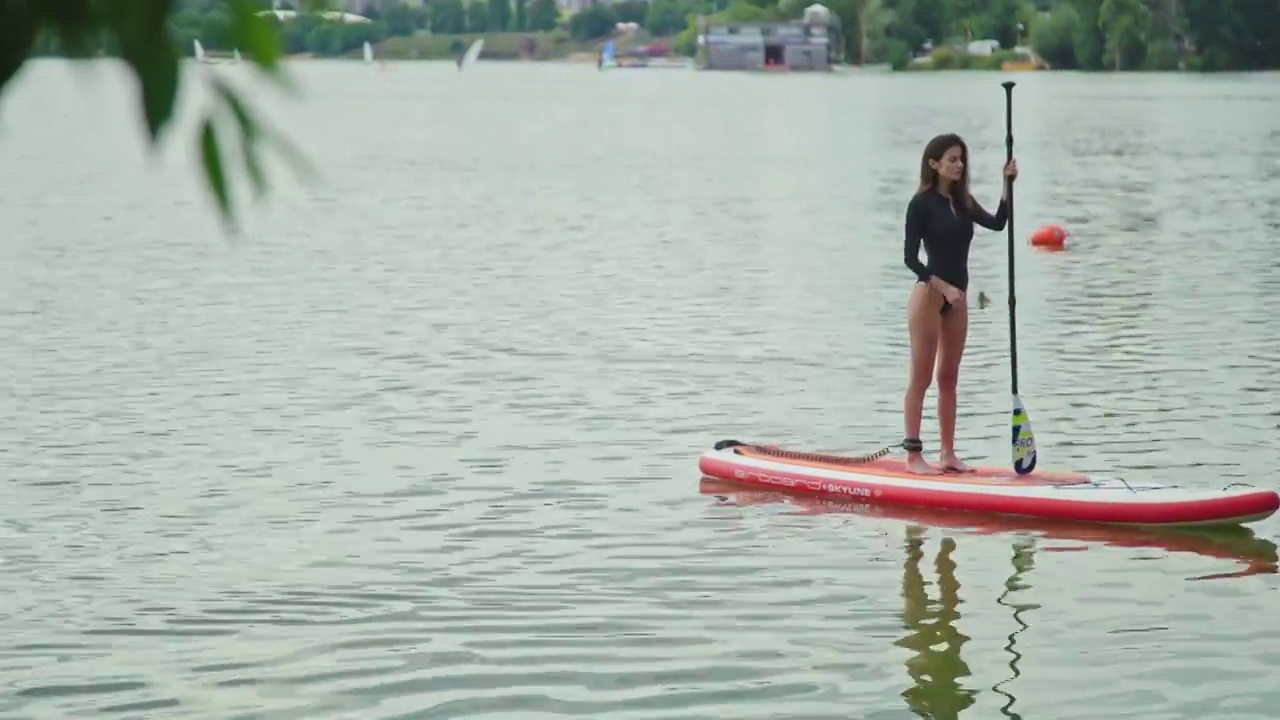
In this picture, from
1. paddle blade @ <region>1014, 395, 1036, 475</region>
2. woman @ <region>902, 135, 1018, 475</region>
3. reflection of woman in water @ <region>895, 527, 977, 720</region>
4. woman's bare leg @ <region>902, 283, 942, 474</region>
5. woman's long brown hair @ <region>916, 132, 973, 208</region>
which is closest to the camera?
reflection of woman in water @ <region>895, 527, 977, 720</region>

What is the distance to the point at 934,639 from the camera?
1013 cm

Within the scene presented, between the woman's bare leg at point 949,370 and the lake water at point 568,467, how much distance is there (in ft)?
1.76

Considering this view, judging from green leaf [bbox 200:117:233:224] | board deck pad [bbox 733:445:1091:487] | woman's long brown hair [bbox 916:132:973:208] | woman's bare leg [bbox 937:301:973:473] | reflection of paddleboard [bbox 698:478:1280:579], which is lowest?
reflection of paddleboard [bbox 698:478:1280:579]

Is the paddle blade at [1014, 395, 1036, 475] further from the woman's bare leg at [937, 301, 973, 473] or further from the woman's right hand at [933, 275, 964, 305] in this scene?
the woman's right hand at [933, 275, 964, 305]

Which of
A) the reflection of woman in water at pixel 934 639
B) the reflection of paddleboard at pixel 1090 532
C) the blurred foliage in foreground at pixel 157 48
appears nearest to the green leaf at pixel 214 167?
the blurred foliage in foreground at pixel 157 48

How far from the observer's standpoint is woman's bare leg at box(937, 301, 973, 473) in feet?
40.9

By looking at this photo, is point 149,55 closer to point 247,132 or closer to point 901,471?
point 247,132

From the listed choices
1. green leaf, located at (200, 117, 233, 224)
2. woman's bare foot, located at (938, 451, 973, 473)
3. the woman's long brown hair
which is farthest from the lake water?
the woman's long brown hair

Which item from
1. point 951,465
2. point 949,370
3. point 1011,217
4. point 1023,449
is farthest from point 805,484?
point 1011,217

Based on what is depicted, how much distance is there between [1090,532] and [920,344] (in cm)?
135

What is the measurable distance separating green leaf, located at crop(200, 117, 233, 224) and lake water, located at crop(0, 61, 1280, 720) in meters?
0.02

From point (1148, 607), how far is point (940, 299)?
7.80 ft

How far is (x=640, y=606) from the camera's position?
1058cm

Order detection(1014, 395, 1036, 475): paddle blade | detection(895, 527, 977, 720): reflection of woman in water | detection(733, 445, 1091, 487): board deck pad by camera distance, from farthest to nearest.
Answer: detection(1014, 395, 1036, 475): paddle blade < detection(733, 445, 1091, 487): board deck pad < detection(895, 527, 977, 720): reflection of woman in water
